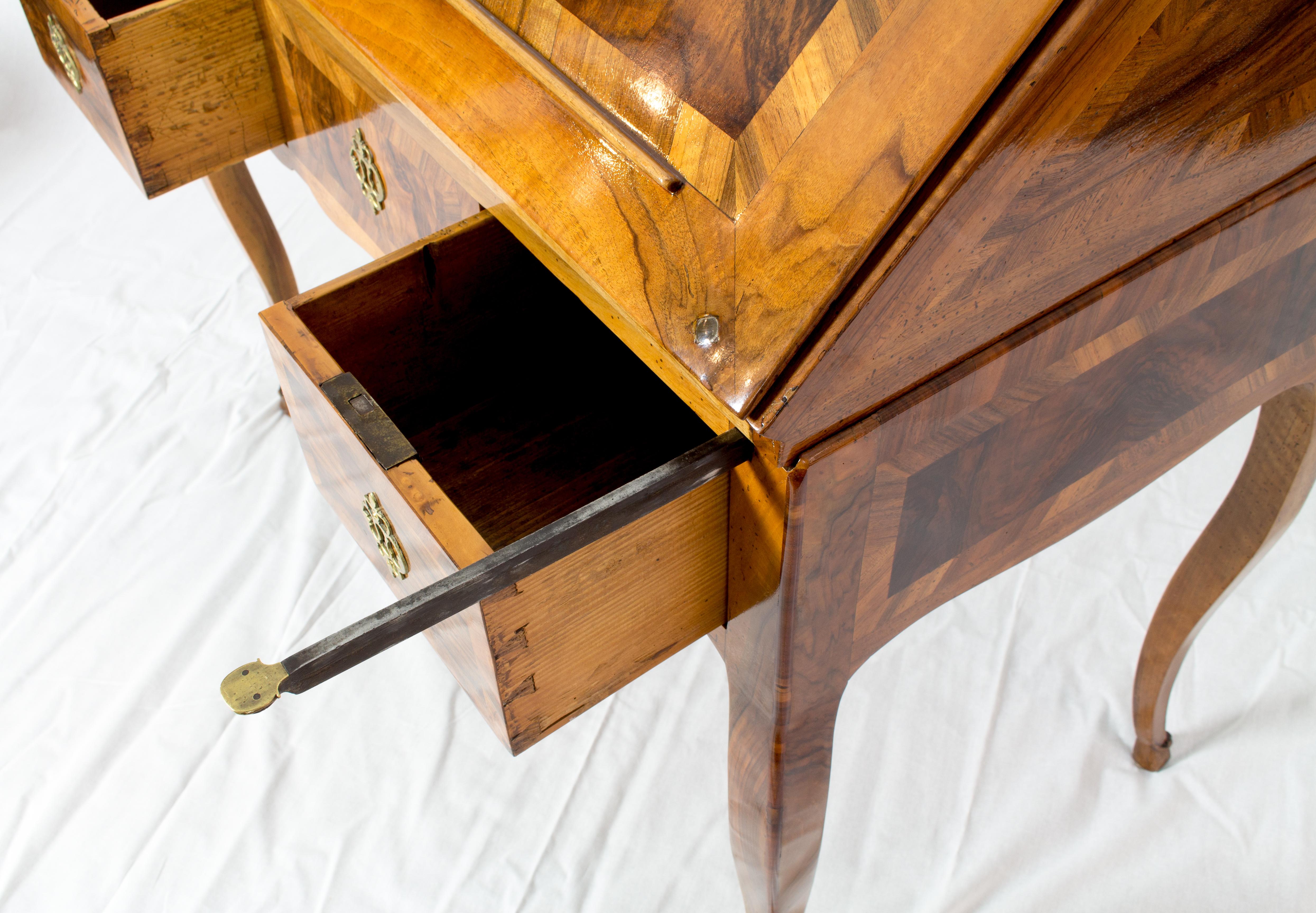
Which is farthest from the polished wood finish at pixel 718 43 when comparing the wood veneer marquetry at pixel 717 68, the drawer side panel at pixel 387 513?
the drawer side panel at pixel 387 513

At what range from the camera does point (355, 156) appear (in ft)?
2.97

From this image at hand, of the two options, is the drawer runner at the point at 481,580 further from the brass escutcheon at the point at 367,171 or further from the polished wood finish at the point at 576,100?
the brass escutcheon at the point at 367,171

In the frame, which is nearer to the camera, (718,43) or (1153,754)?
(718,43)

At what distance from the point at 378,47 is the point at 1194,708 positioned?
1.07m

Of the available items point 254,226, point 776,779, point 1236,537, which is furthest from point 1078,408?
point 254,226

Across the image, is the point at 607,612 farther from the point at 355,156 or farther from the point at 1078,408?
the point at 355,156

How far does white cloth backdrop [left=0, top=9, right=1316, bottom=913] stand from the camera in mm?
1126

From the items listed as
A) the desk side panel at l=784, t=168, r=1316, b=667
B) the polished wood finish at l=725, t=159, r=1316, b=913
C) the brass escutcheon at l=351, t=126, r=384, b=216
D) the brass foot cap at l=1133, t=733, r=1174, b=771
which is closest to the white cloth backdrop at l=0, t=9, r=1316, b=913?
the brass foot cap at l=1133, t=733, r=1174, b=771

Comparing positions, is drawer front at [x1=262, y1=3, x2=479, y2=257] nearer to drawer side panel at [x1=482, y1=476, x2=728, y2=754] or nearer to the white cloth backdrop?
drawer side panel at [x1=482, y1=476, x2=728, y2=754]

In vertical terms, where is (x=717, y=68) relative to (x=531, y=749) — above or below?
above

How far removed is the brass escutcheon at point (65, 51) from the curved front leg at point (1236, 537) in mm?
1046

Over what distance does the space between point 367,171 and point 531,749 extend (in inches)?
27.2

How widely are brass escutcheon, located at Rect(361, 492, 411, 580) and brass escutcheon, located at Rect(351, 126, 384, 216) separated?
0.99ft

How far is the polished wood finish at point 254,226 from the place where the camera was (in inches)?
50.5
